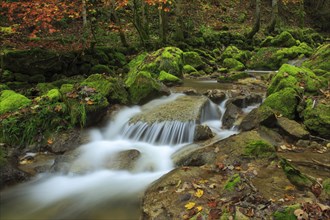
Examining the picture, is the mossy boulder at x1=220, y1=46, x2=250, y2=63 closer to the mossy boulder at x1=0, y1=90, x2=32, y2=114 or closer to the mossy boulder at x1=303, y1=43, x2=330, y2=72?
the mossy boulder at x1=303, y1=43, x2=330, y2=72

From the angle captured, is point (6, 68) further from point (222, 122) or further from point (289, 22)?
point (289, 22)

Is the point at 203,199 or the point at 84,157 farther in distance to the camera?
the point at 84,157

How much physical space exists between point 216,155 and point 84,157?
2.89 m

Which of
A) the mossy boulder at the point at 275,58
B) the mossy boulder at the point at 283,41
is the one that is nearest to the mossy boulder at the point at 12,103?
the mossy boulder at the point at 275,58

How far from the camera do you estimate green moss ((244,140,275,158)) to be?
18.6ft

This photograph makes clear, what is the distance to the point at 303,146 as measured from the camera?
660cm

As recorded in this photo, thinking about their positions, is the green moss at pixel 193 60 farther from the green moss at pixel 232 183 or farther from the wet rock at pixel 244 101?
the green moss at pixel 232 183

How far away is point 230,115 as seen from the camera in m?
8.27

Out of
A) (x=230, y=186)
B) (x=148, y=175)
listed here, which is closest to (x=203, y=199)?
(x=230, y=186)

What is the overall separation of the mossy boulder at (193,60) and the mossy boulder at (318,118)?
750 centimetres

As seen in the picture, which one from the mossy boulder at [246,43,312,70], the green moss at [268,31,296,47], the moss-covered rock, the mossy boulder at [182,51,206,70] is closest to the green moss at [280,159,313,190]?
the moss-covered rock

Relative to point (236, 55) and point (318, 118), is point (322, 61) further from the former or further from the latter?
point (236, 55)

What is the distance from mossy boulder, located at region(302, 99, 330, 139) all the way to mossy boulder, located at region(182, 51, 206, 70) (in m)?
7.50

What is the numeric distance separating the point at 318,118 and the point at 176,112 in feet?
11.1
